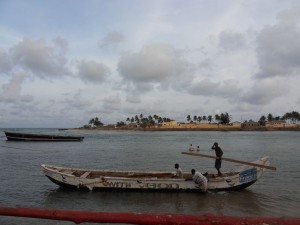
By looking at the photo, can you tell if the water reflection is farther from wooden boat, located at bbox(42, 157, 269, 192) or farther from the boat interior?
the boat interior

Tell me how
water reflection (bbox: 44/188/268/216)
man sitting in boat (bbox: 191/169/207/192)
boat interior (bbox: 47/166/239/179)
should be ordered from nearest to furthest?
water reflection (bbox: 44/188/268/216), man sitting in boat (bbox: 191/169/207/192), boat interior (bbox: 47/166/239/179)

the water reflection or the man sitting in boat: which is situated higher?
the man sitting in boat

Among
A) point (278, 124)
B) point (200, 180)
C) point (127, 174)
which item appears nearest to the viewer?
point (200, 180)

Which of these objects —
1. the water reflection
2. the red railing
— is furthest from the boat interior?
the red railing

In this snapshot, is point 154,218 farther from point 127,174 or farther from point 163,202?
point 127,174

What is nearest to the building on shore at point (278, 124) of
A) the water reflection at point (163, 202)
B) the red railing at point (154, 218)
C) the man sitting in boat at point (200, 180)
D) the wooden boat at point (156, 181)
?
the wooden boat at point (156, 181)

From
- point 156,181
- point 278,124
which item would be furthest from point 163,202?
point 278,124

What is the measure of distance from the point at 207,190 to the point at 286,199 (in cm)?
415

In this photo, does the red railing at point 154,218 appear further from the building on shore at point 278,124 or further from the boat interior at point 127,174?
the building on shore at point 278,124

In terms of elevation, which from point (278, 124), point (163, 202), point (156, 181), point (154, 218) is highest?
point (278, 124)

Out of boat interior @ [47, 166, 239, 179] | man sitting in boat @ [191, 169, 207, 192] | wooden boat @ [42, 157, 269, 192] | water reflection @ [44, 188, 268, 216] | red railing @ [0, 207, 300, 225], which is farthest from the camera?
boat interior @ [47, 166, 239, 179]

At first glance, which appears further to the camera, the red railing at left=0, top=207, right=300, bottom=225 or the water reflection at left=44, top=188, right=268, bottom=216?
the water reflection at left=44, top=188, right=268, bottom=216

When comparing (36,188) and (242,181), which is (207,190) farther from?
(36,188)

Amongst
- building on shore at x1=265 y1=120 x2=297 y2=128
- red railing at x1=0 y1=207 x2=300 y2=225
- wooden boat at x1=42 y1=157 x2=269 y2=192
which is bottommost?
wooden boat at x1=42 y1=157 x2=269 y2=192
